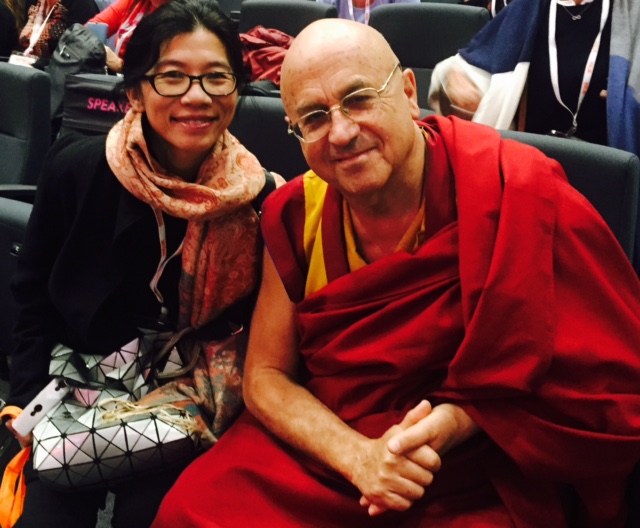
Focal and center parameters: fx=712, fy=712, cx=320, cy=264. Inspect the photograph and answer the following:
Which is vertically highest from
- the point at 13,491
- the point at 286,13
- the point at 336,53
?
the point at 336,53

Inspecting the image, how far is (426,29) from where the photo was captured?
2.94 m

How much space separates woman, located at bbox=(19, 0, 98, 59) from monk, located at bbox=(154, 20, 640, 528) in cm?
303

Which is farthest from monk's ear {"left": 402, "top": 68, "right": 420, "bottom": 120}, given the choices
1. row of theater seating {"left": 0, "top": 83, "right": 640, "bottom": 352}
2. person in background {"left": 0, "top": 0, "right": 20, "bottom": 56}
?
person in background {"left": 0, "top": 0, "right": 20, "bottom": 56}

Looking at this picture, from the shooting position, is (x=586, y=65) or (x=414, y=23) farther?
(x=414, y=23)

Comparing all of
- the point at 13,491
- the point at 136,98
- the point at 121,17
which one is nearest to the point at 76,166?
the point at 136,98

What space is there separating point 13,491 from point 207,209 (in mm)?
617

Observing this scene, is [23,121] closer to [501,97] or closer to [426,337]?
[501,97]

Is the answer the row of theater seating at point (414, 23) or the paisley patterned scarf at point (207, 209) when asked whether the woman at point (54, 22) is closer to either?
the row of theater seating at point (414, 23)

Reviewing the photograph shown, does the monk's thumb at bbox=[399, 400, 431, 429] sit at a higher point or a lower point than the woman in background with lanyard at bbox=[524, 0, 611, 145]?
lower

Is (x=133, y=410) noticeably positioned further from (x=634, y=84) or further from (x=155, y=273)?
(x=634, y=84)

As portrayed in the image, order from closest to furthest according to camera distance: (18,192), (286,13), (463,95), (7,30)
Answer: (18,192) < (463,95) < (286,13) < (7,30)

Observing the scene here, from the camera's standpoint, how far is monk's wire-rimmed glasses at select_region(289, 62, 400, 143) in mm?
1087

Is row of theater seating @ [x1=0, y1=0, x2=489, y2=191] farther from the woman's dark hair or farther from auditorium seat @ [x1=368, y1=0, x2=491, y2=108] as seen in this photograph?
the woman's dark hair

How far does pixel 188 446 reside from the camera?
1.29 m
